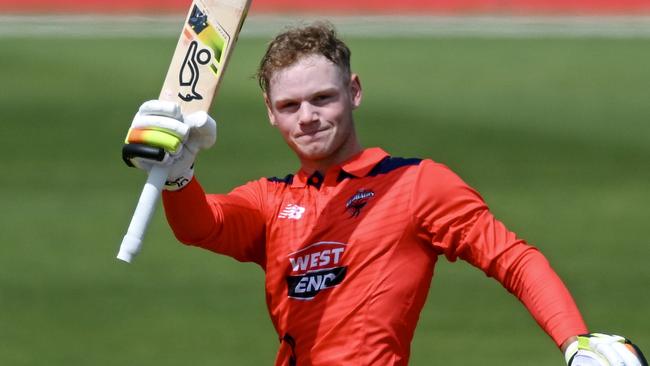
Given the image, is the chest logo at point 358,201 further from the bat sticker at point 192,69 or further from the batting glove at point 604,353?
the batting glove at point 604,353

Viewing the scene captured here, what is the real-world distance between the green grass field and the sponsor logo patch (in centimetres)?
A: 494

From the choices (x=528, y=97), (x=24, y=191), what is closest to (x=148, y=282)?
(x=24, y=191)

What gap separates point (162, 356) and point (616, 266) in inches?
164

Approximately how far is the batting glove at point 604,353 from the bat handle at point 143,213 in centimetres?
164

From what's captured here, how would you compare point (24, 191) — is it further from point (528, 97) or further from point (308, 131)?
point (308, 131)

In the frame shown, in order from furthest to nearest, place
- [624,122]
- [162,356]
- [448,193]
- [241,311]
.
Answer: [624,122] < [241,311] < [162,356] < [448,193]

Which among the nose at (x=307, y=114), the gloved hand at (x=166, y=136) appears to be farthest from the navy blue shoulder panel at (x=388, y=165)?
the gloved hand at (x=166, y=136)

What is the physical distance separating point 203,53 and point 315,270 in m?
0.95

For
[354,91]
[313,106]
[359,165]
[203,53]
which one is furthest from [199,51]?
[359,165]

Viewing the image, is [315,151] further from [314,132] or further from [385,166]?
[385,166]

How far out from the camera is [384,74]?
1969cm

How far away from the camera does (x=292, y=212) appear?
5.64 meters

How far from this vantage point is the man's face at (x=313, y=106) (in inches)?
214

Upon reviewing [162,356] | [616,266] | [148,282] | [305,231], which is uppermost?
[616,266]
